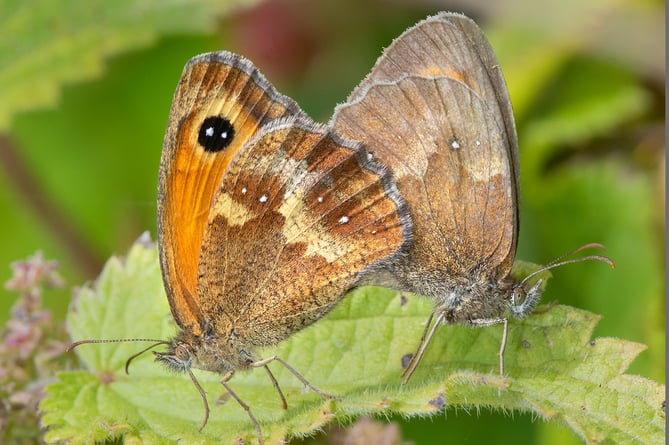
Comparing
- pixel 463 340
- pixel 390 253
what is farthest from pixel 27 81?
pixel 463 340

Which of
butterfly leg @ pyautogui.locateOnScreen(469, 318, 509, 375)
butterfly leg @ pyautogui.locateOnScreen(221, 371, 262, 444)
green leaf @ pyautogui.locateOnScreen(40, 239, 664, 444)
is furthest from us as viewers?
butterfly leg @ pyautogui.locateOnScreen(469, 318, 509, 375)

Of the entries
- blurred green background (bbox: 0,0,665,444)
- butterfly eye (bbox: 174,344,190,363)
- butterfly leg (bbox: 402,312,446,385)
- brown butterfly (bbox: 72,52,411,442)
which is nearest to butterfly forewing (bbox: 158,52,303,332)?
brown butterfly (bbox: 72,52,411,442)

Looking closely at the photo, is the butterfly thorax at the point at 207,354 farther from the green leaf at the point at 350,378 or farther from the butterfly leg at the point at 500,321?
the butterfly leg at the point at 500,321

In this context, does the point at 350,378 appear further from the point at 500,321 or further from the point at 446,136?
the point at 446,136

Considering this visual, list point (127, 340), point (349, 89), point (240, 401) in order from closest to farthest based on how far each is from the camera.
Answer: point (240, 401)
point (127, 340)
point (349, 89)

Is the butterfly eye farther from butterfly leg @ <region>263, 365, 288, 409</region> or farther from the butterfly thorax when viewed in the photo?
butterfly leg @ <region>263, 365, 288, 409</region>

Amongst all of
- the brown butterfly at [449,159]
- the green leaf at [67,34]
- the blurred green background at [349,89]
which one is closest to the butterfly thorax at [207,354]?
the brown butterfly at [449,159]

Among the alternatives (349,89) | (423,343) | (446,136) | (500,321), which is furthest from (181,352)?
(349,89)
